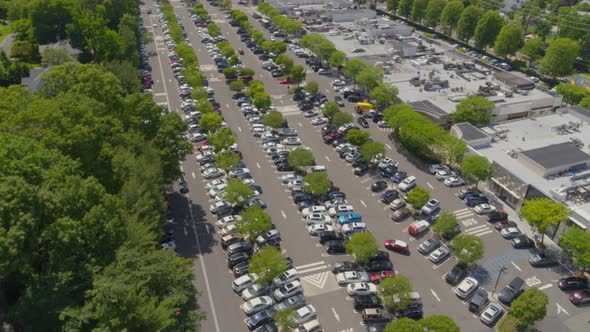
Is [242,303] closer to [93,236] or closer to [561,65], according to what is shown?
[93,236]

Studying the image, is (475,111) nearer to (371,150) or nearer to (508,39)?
(371,150)

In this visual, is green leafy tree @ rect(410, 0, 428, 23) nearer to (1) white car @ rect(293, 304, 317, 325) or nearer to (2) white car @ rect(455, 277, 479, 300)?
(2) white car @ rect(455, 277, 479, 300)

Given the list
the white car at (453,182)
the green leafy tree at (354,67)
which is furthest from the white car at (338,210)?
the green leafy tree at (354,67)

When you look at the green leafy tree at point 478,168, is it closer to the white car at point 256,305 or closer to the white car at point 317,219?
the white car at point 317,219

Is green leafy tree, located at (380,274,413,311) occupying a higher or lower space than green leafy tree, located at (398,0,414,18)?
lower

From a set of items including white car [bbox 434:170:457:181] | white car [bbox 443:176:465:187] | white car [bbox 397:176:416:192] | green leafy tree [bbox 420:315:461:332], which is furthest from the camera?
white car [bbox 434:170:457:181]

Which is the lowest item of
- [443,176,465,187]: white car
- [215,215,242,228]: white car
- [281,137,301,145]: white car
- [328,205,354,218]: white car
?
[215,215,242,228]: white car

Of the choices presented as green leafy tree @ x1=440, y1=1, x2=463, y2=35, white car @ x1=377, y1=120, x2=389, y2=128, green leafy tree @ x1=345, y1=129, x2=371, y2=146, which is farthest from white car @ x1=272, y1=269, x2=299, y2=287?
green leafy tree @ x1=440, y1=1, x2=463, y2=35
